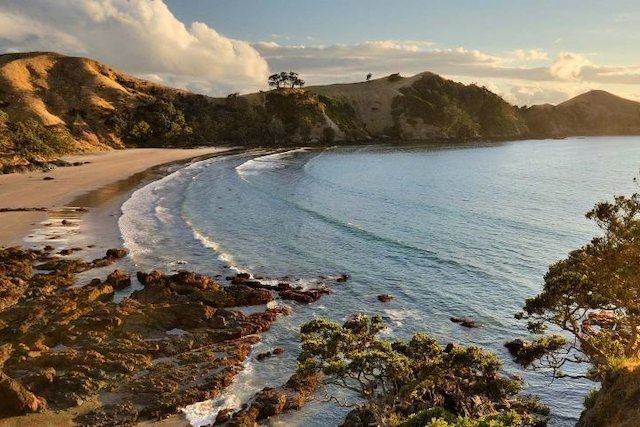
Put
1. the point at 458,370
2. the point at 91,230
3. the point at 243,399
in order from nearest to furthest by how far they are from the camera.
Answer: the point at 458,370, the point at 243,399, the point at 91,230

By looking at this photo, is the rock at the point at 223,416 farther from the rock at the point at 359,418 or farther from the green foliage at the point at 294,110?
the green foliage at the point at 294,110

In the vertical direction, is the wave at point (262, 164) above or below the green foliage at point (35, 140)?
below

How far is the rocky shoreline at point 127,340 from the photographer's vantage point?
24.7 m

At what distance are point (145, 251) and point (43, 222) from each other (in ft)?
58.7

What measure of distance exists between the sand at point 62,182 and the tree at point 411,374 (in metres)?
42.1

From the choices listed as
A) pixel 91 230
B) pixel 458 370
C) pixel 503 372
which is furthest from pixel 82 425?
pixel 91 230

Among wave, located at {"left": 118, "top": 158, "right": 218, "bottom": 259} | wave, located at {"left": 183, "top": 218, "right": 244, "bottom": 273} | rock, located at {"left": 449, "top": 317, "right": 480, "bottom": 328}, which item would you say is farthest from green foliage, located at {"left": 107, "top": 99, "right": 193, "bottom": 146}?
rock, located at {"left": 449, "top": 317, "right": 480, "bottom": 328}

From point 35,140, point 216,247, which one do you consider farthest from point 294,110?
point 216,247

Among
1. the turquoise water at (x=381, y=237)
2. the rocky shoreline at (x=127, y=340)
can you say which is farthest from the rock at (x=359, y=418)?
the rocky shoreline at (x=127, y=340)

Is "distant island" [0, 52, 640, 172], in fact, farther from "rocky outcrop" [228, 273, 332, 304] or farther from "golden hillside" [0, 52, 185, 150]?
"rocky outcrop" [228, 273, 332, 304]

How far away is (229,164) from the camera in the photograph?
396 ft

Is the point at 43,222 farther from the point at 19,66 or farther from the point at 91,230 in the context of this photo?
the point at 19,66

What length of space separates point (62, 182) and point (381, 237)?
59.2 metres

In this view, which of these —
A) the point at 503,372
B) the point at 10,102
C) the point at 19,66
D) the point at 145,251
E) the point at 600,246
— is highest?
the point at 19,66
